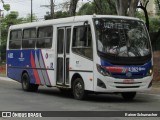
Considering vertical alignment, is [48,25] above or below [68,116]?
above

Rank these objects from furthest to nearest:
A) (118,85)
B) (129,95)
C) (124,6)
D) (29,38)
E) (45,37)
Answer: (124,6)
(29,38)
(45,37)
(129,95)
(118,85)

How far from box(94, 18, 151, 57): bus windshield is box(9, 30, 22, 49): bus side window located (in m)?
6.93

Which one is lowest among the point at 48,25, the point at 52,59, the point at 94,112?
the point at 94,112

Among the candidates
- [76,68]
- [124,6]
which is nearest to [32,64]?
[76,68]

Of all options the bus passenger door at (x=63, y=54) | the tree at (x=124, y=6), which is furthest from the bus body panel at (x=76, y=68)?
the tree at (x=124, y=6)

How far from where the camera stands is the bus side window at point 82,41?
A: 1720 centimetres

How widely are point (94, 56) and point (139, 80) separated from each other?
180cm

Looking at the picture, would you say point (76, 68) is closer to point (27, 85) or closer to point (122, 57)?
point (122, 57)

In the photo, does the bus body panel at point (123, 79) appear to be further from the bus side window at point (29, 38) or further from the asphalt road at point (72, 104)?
the bus side window at point (29, 38)

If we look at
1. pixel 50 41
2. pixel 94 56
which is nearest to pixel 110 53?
pixel 94 56

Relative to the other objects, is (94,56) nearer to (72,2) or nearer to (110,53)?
(110,53)

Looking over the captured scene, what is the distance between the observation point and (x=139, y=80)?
17.1m

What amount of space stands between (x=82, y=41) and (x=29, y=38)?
16.9ft

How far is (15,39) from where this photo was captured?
23.8 meters
